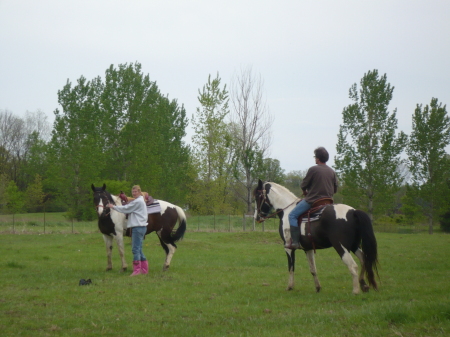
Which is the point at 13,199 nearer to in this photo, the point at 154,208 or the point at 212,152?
the point at 212,152

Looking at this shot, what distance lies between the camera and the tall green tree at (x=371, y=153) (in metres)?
36.6

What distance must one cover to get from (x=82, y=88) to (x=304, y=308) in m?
35.5

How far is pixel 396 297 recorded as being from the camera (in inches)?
299

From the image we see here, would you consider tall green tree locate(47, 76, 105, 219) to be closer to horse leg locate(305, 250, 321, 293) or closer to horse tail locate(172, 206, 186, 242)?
horse tail locate(172, 206, 186, 242)

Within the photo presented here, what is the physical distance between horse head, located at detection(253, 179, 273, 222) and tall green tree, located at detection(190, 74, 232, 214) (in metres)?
34.4

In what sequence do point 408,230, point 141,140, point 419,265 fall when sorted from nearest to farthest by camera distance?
point 419,265 < point 141,140 < point 408,230

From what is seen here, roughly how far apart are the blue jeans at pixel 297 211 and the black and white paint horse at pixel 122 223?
4.53 meters

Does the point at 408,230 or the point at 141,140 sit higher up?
the point at 141,140

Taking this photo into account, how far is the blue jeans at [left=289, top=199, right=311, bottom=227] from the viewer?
8.25 meters

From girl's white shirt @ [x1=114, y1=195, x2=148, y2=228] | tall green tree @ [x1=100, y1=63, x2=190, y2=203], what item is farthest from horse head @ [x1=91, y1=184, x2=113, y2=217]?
tall green tree @ [x1=100, y1=63, x2=190, y2=203]

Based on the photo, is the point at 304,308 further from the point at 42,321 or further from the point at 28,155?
the point at 28,155

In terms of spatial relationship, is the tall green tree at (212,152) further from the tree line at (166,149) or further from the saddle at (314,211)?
the saddle at (314,211)

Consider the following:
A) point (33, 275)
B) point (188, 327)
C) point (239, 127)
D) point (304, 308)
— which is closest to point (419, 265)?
point (304, 308)

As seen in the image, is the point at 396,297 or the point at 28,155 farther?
the point at 28,155
